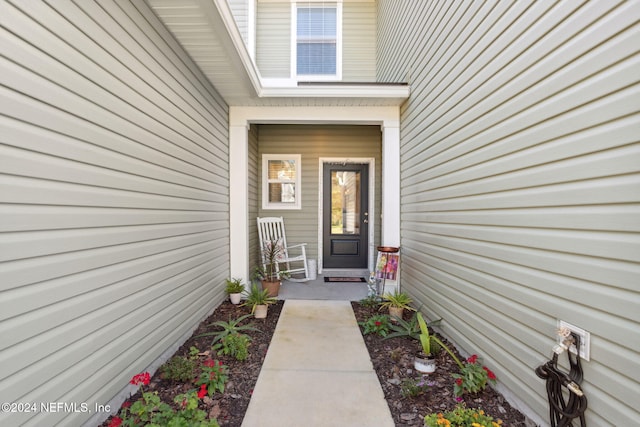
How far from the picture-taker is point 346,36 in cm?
527

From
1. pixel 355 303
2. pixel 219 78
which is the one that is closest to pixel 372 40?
pixel 219 78

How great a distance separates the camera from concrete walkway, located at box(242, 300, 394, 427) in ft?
5.37

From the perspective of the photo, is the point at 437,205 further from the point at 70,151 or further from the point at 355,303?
the point at 70,151

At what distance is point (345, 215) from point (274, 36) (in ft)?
11.9

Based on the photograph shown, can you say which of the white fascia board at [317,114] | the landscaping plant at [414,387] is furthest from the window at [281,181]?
the landscaping plant at [414,387]

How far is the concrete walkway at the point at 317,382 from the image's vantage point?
1.64m

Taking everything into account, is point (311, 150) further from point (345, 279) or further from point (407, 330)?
point (407, 330)

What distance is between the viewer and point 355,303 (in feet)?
11.8

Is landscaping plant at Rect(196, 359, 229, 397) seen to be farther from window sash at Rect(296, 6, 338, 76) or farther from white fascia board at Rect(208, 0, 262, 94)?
window sash at Rect(296, 6, 338, 76)

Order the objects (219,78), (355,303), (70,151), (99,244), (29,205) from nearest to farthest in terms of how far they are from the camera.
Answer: (29,205), (70,151), (99,244), (219,78), (355,303)

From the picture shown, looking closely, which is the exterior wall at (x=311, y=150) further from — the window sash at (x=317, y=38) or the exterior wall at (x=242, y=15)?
the exterior wall at (x=242, y=15)

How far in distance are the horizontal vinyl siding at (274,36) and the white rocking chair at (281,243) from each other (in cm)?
293

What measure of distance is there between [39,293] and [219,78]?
2481 mm

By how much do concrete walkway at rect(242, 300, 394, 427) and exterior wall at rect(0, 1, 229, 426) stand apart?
33.6 inches
